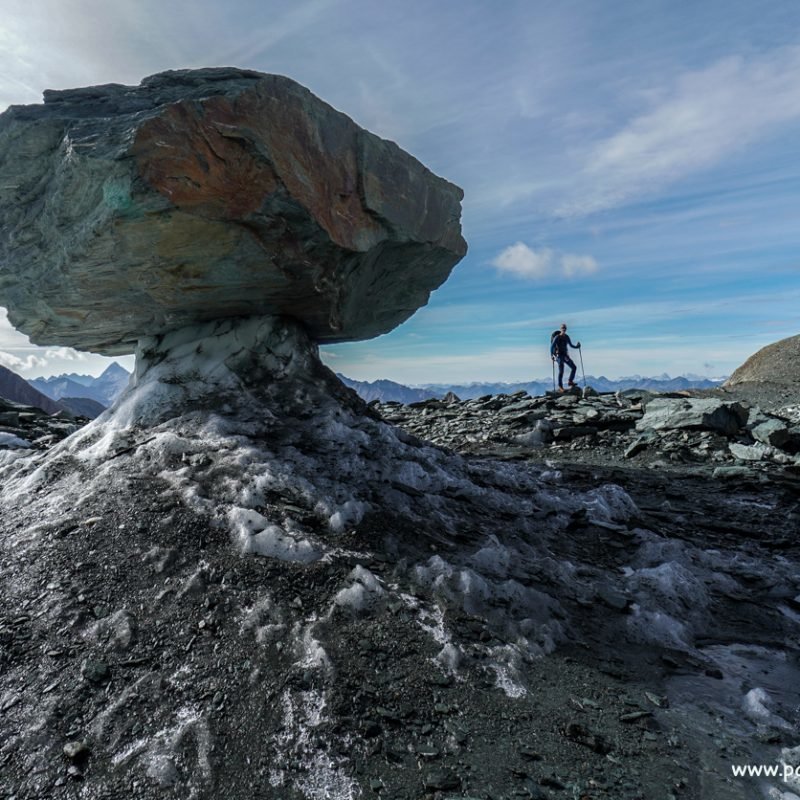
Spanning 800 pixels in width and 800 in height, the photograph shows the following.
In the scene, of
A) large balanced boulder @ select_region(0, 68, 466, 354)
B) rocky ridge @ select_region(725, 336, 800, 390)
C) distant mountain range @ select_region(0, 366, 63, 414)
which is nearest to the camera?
large balanced boulder @ select_region(0, 68, 466, 354)

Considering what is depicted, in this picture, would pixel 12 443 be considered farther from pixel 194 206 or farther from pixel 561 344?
pixel 561 344

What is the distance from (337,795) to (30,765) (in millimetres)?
1974

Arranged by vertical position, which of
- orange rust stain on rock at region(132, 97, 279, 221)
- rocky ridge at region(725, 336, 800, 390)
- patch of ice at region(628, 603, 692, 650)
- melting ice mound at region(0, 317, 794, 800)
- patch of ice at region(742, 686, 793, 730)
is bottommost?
patch of ice at region(742, 686, 793, 730)

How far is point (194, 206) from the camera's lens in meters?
6.00

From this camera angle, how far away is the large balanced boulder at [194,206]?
5.89m

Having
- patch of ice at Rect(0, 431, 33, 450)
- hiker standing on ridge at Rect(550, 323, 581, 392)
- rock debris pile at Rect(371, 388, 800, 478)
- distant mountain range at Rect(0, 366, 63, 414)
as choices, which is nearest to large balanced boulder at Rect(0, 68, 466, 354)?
patch of ice at Rect(0, 431, 33, 450)

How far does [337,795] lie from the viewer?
10.4 ft

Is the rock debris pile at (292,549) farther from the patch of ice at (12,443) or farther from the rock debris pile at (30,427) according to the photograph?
the rock debris pile at (30,427)

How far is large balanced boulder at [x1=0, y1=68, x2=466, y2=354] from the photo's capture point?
589cm

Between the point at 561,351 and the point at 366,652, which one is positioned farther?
the point at 561,351

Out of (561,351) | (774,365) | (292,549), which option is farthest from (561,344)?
(292,549)

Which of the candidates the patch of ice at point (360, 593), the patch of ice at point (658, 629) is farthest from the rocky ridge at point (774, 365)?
the patch of ice at point (360, 593)

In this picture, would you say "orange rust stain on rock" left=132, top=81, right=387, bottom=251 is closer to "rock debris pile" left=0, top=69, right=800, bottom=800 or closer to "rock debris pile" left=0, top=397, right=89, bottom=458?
"rock debris pile" left=0, top=69, right=800, bottom=800

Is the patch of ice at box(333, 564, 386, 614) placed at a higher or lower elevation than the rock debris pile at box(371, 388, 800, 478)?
lower
